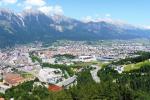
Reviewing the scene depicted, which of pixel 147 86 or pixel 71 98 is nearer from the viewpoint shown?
pixel 71 98

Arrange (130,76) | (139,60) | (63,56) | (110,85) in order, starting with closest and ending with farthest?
(110,85) → (130,76) → (139,60) → (63,56)

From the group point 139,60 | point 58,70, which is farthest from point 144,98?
point 58,70

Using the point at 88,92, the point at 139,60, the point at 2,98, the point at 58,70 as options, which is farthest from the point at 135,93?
the point at 58,70

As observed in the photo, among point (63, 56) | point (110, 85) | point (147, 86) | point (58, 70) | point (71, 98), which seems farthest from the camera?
point (63, 56)

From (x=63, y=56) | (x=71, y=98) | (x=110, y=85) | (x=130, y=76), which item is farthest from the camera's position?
(x=63, y=56)

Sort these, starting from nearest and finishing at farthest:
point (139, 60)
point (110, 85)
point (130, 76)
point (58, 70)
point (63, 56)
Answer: point (110, 85), point (130, 76), point (139, 60), point (58, 70), point (63, 56)

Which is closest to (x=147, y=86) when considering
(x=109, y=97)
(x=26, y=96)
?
(x=109, y=97)

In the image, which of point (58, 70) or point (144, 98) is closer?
point (144, 98)

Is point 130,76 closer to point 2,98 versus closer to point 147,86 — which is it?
point 147,86

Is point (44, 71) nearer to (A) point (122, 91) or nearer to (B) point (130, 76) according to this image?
(B) point (130, 76)
